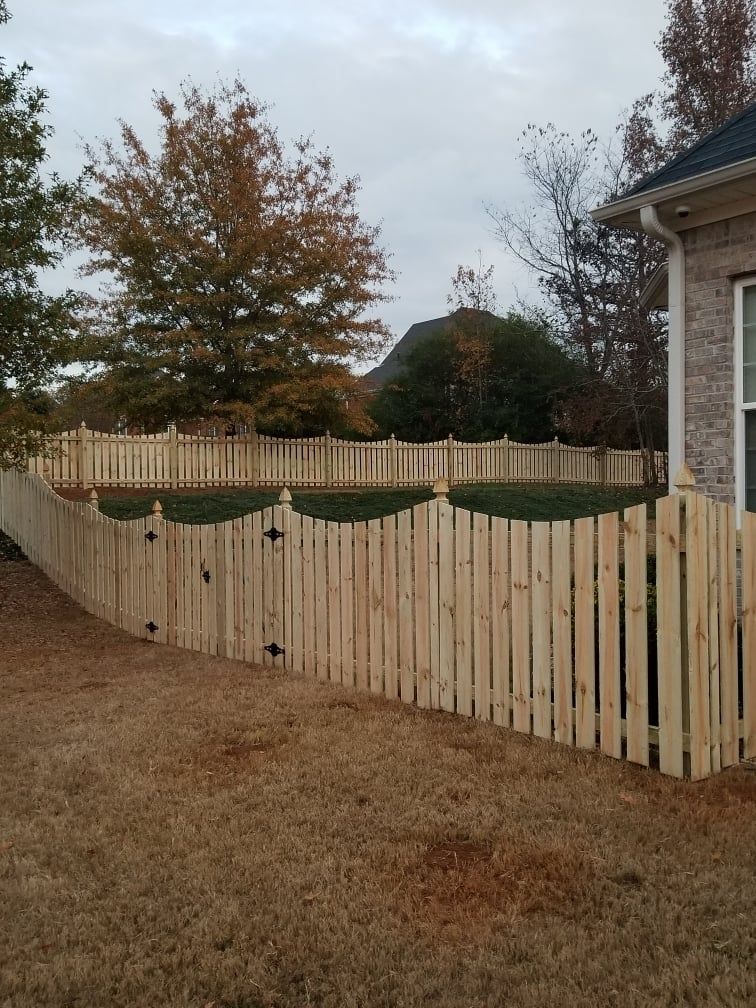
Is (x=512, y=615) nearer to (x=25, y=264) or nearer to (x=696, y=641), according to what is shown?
(x=696, y=641)

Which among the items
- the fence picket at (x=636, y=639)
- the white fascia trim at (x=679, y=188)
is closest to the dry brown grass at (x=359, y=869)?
the fence picket at (x=636, y=639)

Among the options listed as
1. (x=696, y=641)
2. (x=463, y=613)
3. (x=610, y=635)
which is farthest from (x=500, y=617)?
(x=696, y=641)

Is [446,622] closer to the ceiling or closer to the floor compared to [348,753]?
closer to the ceiling

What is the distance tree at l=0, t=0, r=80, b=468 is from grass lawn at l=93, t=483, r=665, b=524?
5641 mm

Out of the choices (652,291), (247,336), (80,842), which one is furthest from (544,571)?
(247,336)

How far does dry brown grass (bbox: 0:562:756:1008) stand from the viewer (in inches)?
98.7

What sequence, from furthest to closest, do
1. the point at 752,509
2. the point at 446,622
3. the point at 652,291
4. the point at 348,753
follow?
the point at 652,291, the point at 752,509, the point at 446,622, the point at 348,753

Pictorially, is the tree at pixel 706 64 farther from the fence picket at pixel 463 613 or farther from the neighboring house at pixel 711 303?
the fence picket at pixel 463 613

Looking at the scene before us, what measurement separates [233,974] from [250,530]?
180 inches

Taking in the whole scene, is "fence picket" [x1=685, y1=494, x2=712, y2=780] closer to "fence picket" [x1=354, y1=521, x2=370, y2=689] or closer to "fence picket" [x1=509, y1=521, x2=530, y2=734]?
"fence picket" [x1=509, y1=521, x2=530, y2=734]

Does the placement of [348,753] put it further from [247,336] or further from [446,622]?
[247,336]

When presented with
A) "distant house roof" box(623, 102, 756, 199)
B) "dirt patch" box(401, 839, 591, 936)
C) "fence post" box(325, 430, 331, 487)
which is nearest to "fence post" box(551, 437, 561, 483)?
"fence post" box(325, 430, 331, 487)

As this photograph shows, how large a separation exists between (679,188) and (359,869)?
5.75m

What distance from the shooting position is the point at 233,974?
2551 millimetres
